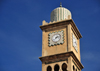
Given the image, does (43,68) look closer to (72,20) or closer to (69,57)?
(69,57)

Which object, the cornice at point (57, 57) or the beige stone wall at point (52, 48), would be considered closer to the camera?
the cornice at point (57, 57)

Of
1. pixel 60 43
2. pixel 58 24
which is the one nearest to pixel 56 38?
pixel 60 43

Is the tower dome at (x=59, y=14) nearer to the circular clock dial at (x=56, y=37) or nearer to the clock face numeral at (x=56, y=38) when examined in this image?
the clock face numeral at (x=56, y=38)

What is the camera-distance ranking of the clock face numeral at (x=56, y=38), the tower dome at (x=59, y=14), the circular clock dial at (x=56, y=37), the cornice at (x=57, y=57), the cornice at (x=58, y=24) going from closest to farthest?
the cornice at (x=57, y=57), the clock face numeral at (x=56, y=38), the circular clock dial at (x=56, y=37), the cornice at (x=58, y=24), the tower dome at (x=59, y=14)

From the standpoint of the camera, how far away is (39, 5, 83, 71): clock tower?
203 ft

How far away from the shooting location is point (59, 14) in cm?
6656

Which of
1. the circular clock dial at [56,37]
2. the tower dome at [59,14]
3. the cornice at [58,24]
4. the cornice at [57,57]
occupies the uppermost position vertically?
the tower dome at [59,14]

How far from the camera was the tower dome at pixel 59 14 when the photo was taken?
6619 centimetres

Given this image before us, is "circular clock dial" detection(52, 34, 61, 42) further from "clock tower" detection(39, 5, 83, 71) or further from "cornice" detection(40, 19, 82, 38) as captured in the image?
"cornice" detection(40, 19, 82, 38)

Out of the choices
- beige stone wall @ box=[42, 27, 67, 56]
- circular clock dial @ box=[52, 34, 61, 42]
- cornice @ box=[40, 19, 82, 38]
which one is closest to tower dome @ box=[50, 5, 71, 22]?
cornice @ box=[40, 19, 82, 38]

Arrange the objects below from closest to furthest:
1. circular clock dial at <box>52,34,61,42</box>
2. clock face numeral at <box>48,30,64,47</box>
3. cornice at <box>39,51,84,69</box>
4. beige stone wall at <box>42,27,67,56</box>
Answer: cornice at <box>39,51,84,69</box>, beige stone wall at <box>42,27,67,56</box>, clock face numeral at <box>48,30,64,47</box>, circular clock dial at <box>52,34,61,42</box>

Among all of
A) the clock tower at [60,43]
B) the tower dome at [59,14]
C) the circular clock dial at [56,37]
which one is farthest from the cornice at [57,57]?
the tower dome at [59,14]

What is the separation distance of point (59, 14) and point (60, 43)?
5619mm

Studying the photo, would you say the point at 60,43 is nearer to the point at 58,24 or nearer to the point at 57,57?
the point at 57,57
